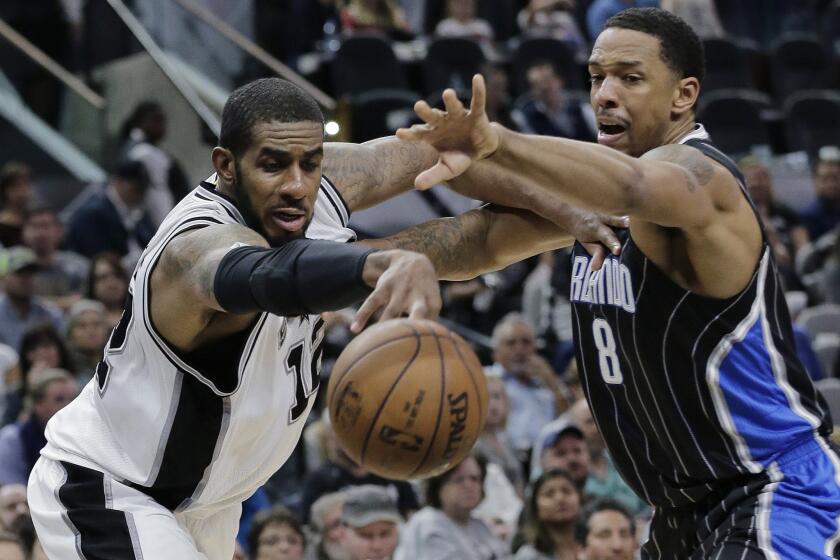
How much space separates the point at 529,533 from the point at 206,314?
4.30 meters

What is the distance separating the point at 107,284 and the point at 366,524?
10.3 ft

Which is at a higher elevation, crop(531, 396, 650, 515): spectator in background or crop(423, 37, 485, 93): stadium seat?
crop(423, 37, 485, 93): stadium seat

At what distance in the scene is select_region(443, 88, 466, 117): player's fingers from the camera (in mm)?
3729

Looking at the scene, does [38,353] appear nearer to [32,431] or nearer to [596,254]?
[32,431]

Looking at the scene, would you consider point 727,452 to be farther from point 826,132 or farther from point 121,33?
point 826,132

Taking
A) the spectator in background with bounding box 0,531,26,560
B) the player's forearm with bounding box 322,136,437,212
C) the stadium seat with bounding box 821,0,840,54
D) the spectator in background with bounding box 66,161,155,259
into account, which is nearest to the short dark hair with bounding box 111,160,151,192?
the spectator in background with bounding box 66,161,155,259

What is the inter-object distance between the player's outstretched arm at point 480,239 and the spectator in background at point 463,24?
9.62 metres

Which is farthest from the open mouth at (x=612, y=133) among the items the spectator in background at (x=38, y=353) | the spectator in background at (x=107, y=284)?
the spectator in background at (x=107, y=284)

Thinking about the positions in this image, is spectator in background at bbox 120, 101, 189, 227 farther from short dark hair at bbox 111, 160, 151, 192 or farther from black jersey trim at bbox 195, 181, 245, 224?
black jersey trim at bbox 195, 181, 245, 224

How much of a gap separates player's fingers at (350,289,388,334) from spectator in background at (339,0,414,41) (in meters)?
10.9

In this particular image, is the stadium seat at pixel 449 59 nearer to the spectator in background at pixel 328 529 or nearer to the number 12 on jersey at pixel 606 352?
the spectator in background at pixel 328 529

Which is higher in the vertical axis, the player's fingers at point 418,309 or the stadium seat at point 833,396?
the stadium seat at point 833,396

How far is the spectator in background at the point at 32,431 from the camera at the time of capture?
7914 mm

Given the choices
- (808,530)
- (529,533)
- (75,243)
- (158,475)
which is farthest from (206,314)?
(75,243)
